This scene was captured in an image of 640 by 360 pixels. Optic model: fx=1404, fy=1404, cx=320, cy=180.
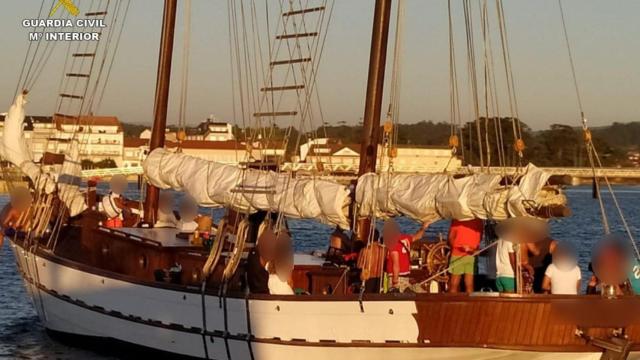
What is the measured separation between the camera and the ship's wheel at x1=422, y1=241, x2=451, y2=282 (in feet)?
65.3

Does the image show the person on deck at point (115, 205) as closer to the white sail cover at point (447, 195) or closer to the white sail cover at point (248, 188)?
the white sail cover at point (248, 188)

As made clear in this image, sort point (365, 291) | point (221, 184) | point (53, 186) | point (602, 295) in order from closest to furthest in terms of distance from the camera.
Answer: point (602, 295), point (365, 291), point (221, 184), point (53, 186)

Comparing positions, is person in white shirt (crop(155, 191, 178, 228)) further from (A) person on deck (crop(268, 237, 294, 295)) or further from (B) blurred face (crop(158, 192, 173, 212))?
(A) person on deck (crop(268, 237, 294, 295))

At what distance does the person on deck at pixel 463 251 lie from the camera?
19266 mm

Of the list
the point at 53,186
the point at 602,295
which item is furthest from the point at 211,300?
the point at 53,186

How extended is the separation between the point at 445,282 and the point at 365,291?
3.83 ft

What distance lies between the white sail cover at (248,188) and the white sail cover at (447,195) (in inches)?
23.2

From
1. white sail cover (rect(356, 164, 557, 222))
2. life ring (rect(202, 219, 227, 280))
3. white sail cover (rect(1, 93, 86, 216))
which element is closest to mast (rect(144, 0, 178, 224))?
white sail cover (rect(1, 93, 86, 216))

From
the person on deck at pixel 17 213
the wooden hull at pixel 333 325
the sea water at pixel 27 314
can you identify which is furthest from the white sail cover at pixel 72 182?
the wooden hull at pixel 333 325

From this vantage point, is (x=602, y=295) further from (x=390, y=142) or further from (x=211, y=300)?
(x=211, y=300)

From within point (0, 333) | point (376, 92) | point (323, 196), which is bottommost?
point (0, 333)

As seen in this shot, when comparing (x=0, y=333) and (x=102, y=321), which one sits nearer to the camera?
(x=102, y=321)

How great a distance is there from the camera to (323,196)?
21.1 m

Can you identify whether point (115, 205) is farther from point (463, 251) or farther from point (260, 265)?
point (463, 251)
